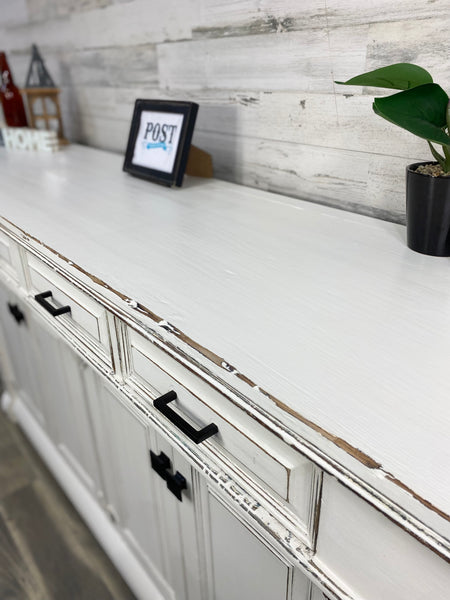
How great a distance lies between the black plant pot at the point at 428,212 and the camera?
2.06ft

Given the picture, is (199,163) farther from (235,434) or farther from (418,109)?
(235,434)

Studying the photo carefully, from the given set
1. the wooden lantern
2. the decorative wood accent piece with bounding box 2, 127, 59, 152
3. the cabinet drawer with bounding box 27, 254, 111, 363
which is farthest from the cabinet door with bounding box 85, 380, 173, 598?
the wooden lantern

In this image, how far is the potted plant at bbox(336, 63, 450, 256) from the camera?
558 millimetres

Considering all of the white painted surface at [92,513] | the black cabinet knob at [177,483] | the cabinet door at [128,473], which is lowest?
the white painted surface at [92,513]

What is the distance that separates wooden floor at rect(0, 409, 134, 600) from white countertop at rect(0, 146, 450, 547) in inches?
34.9

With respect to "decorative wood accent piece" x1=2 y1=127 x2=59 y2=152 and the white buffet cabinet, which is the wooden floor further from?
"decorative wood accent piece" x1=2 y1=127 x2=59 y2=152

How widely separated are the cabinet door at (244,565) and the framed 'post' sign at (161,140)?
670 mm

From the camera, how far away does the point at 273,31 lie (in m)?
0.89

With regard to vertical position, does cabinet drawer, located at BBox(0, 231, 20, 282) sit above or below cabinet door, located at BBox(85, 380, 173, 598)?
above

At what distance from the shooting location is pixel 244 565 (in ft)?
2.19

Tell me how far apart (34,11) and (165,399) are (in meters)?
1.64

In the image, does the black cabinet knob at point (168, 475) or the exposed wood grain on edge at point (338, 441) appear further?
the black cabinet knob at point (168, 475)

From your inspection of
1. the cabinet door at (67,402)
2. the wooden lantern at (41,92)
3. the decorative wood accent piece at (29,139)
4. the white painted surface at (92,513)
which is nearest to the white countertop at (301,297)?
the cabinet door at (67,402)

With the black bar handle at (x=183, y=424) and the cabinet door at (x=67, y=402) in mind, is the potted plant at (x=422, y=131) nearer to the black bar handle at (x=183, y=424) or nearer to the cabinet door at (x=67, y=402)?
the black bar handle at (x=183, y=424)
